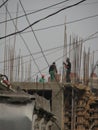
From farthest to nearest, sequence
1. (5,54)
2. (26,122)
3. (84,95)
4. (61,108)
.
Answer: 1. (5,54)
2. (84,95)
3. (61,108)
4. (26,122)

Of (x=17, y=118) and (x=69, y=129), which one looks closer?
(x=17, y=118)

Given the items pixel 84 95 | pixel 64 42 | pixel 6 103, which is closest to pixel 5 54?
pixel 64 42

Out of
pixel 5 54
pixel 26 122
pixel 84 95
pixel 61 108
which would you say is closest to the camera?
pixel 26 122

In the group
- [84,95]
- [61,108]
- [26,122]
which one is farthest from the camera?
[84,95]

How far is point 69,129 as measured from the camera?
2048 cm

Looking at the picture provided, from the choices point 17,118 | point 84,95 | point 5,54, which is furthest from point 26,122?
point 5,54

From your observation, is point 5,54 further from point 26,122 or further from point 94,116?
point 26,122

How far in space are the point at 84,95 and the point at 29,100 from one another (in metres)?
11.6

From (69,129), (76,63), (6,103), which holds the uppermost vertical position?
(76,63)

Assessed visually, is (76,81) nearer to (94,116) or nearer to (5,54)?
(94,116)

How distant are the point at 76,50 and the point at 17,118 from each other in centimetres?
1308

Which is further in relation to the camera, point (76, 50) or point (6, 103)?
point (76, 50)

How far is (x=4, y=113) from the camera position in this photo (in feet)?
30.6

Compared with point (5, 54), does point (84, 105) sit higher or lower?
lower
